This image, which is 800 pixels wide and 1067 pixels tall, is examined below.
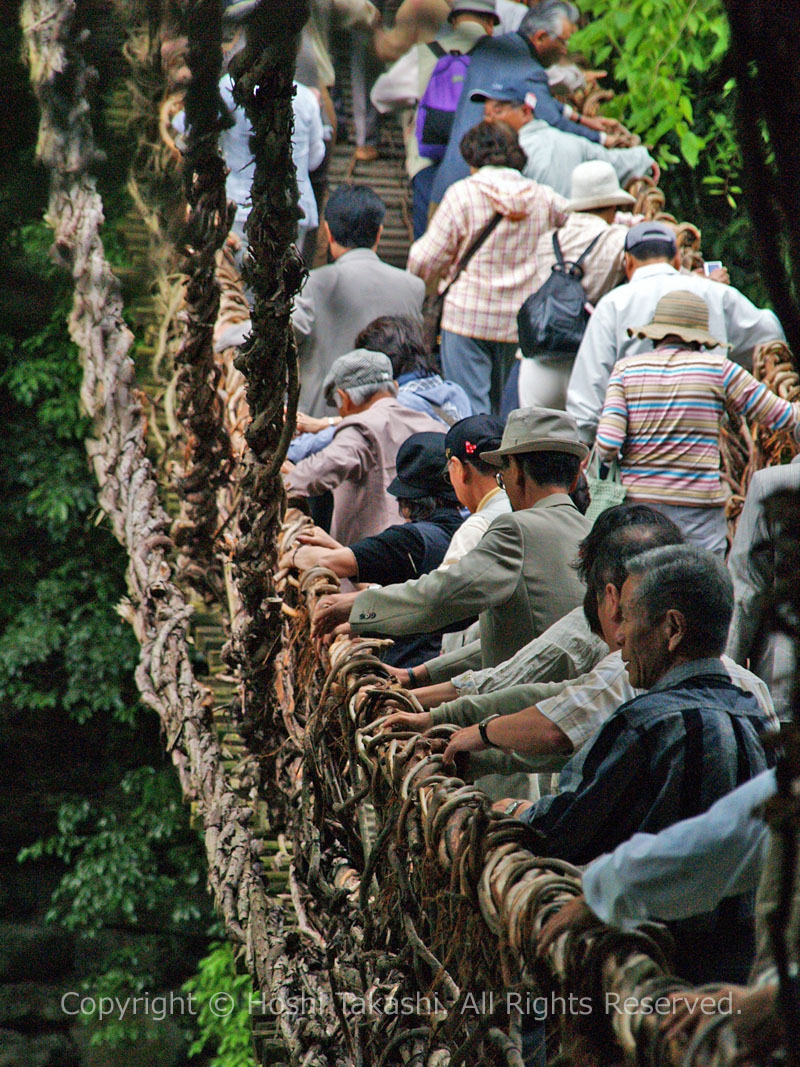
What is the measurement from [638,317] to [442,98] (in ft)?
8.11

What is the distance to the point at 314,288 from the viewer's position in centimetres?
511

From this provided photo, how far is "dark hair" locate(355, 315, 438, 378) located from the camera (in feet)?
15.0

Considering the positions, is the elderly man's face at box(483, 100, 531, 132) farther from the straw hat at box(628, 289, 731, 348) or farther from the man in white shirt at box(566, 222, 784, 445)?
the straw hat at box(628, 289, 731, 348)

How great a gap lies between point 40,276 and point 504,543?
1.22 m

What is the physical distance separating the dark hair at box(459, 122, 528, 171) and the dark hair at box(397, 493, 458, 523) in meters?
2.44

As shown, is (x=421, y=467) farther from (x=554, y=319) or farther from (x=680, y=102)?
(x=680, y=102)

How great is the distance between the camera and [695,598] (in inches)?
74.1

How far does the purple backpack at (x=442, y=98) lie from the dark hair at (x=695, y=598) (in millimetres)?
5114

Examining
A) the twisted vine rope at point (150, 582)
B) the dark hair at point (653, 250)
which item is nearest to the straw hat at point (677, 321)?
the dark hair at point (653, 250)

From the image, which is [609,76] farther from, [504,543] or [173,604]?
[504,543]

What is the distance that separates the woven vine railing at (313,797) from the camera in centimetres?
138

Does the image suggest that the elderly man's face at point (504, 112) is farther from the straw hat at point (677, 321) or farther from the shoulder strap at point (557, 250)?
the straw hat at point (677, 321)

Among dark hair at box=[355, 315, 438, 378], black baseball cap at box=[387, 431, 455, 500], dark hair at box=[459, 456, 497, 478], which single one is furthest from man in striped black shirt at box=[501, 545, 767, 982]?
dark hair at box=[355, 315, 438, 378]

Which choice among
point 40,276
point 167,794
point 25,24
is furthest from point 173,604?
point 167,794
